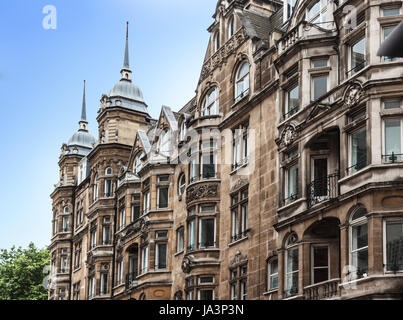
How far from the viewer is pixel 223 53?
44.5 meters

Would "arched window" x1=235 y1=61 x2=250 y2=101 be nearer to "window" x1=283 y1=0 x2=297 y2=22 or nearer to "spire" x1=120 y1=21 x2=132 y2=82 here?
"window" x1=283 y1=0 x2=297 y2=22

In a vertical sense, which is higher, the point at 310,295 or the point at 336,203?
the point at 336,203

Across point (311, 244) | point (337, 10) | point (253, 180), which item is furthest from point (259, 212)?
point (337, 10)

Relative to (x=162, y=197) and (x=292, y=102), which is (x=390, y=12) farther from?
(x=162, y=197)

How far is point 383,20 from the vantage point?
3053cm

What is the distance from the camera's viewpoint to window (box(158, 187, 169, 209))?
1955 inches

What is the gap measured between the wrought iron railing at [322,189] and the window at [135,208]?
2340 centimetres

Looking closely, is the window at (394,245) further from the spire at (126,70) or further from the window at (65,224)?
the window at (65,224)

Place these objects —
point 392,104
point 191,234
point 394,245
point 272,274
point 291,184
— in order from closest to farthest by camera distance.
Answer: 1. point 394,245
2. point 392,104
3. point 291,184
4. point 272,274
5. point 191,234

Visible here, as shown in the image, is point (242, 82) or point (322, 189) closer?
point (322, 189)

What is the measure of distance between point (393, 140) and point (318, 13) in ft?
27.8

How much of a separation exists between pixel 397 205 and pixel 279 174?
8.08 m

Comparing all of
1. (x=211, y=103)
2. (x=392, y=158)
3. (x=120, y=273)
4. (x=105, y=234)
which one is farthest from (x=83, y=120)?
(x=392, y=158)

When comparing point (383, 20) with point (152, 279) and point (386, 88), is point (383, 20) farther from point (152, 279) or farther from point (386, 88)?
point (152, 279)
